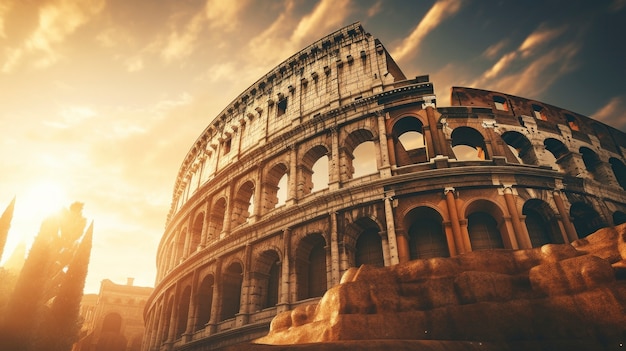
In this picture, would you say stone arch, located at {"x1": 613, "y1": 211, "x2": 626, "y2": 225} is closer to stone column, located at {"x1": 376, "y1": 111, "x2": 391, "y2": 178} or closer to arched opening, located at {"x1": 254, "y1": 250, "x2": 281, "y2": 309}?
stone column, located at {"x1": 376, "y1": 111, "x2": 391, "y2": 178}

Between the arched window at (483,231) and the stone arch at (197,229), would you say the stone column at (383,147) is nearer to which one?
the arched window at (483,231)

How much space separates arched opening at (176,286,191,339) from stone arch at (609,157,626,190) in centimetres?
2511

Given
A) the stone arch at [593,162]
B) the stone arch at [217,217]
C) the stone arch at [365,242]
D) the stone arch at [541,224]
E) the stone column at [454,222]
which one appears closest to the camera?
the stone column at [454,222]

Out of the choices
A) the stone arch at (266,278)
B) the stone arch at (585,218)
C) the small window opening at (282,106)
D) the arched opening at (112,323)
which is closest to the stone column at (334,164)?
the stone arch at (266,278)

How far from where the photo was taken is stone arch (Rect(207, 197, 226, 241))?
1989 cm

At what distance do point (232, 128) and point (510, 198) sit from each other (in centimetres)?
1709

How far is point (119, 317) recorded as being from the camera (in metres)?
38.6

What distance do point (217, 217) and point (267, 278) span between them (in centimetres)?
637

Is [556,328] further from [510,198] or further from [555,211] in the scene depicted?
[555,211]

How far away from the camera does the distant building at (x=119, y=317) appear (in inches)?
1414

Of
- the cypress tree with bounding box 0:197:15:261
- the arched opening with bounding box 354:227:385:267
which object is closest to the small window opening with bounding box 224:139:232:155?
the arched opening with bounding box 354:227:385:267

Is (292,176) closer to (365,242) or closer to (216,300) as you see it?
(365,242)

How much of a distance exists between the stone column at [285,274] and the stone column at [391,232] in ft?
14.5

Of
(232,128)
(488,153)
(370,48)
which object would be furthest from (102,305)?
(488,153)
